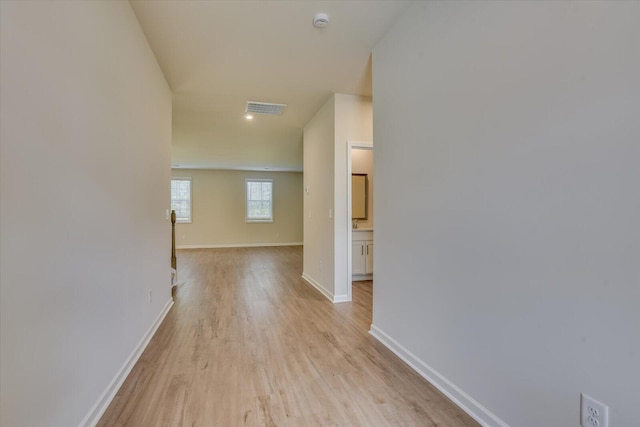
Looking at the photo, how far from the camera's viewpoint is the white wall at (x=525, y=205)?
40.7 inches

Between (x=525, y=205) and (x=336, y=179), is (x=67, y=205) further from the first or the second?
(x=336, y=179)

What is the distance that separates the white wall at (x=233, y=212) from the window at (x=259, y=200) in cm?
13

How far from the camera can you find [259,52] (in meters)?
2.78

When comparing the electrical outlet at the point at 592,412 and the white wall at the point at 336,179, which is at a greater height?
the white wall at the point at 336,179

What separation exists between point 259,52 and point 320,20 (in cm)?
72

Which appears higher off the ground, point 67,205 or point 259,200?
point 259,200

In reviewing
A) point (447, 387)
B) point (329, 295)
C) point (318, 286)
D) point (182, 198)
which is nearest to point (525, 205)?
point (447, 387)

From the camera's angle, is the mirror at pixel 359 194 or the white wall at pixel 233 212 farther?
the white wall at pixel 233 212

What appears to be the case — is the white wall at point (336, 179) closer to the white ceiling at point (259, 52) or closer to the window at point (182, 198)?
the white ceiling at point (259, 52)

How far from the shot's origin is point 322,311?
3.41 m

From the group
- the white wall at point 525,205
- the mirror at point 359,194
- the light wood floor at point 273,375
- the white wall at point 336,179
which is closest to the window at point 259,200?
the mirror at point 359,194

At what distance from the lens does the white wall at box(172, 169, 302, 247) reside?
9.58 m

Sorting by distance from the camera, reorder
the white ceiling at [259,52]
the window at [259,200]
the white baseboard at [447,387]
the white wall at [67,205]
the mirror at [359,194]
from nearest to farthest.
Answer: the white wall at [67,205] < the white baseboard at [447,387] < the white ceiling at [259,52] < the mirror at [359,194] < the window at [259,200]

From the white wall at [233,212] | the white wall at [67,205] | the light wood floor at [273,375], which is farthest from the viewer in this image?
the white wall at [233,212]
